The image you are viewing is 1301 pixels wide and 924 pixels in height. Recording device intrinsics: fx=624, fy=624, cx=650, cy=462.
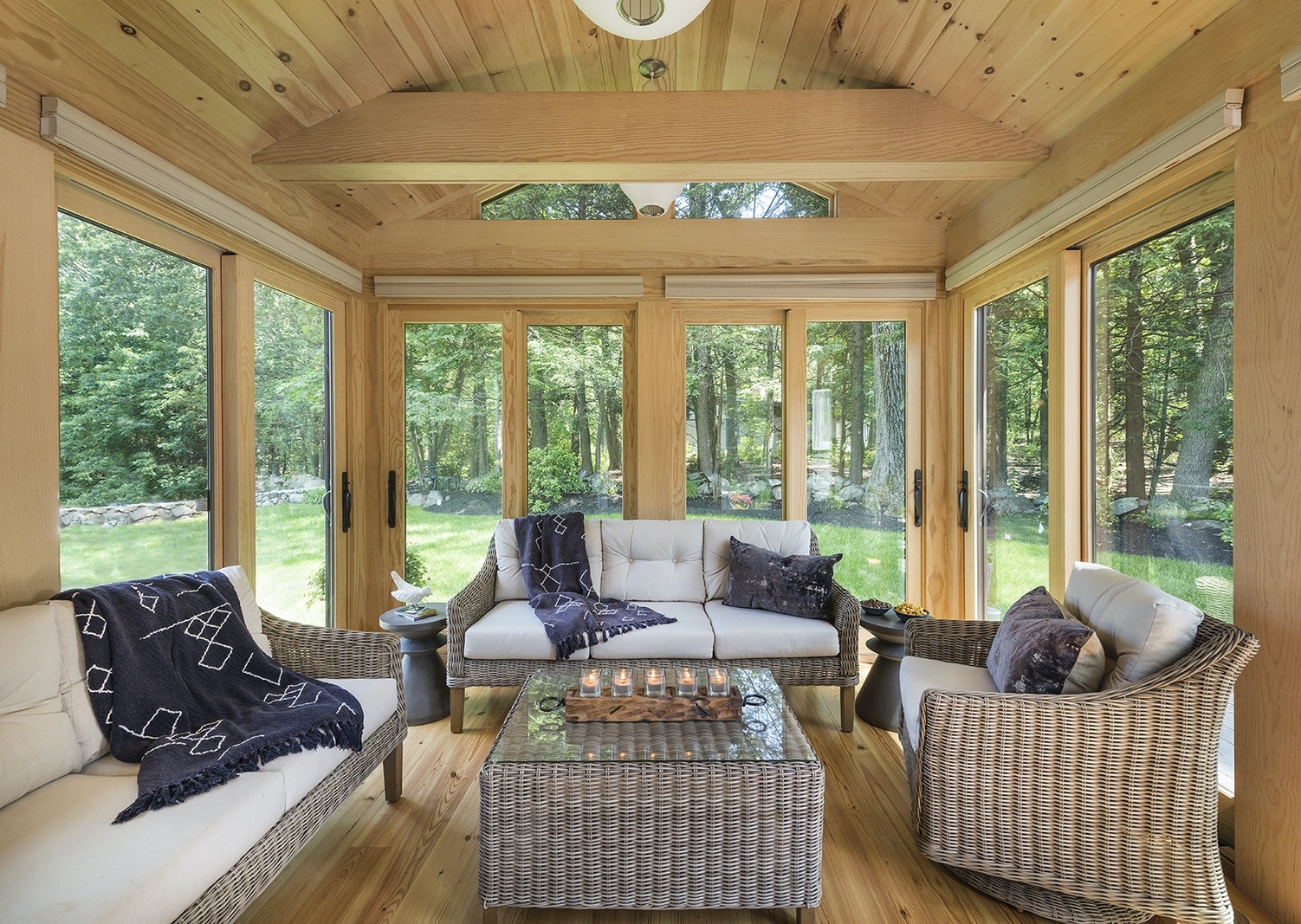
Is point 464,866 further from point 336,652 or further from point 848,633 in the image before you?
point 848,633

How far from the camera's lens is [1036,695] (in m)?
1.72

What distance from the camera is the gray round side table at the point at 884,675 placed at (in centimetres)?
276

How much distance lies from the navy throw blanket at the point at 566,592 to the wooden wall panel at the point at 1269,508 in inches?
76.7

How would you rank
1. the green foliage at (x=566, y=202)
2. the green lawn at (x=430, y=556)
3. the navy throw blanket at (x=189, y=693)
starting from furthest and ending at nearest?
the green foliage at (x=566, y=202) < the green lawn at (x=430, y=556) < the navy throw blanket at (x=189, y=693)

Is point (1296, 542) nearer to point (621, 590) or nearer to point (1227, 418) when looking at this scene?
point (1227, 418)

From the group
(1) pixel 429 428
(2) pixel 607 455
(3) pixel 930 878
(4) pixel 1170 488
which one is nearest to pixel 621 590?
(2) pixel 607 455

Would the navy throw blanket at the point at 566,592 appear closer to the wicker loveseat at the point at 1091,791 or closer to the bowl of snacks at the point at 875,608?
the bowl of snacks at the point at 875,608

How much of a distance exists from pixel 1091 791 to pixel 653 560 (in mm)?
2068

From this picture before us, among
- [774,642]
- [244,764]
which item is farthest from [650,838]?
[774,642]

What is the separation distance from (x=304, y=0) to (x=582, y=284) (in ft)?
5.78

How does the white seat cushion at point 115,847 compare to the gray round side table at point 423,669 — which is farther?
the gray round side table at point 423,669

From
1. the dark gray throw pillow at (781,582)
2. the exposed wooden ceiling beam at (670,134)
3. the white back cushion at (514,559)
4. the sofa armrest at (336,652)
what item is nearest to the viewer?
the sofa armrest at (336,652)

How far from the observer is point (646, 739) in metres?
1.79

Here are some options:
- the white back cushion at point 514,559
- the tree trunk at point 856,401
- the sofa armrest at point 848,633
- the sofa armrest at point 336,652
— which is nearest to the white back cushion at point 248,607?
the sofa armrest at point 336,652
